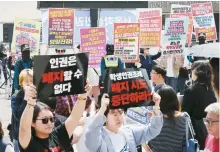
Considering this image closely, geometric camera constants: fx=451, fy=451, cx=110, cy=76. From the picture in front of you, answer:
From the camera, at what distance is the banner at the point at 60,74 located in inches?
138

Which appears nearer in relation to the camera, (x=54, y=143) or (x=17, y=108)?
(x=54, y=143)

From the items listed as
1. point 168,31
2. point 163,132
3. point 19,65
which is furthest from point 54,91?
point 168,31

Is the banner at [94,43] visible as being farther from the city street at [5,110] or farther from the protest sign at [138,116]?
the protest sign at [138,116]

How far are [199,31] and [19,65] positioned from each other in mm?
6646

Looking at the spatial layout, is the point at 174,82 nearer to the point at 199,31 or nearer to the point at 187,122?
the point at 199,31

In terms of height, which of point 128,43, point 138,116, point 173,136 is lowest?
point 138,116

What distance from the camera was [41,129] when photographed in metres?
3.42

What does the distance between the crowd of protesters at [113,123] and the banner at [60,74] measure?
10 cm

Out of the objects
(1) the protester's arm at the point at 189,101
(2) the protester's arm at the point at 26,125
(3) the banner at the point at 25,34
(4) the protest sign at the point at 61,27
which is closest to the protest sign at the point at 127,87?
(2) the protester's arm at the point at 26,125

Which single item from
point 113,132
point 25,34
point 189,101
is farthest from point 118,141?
point 25,34

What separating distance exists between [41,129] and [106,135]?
55 cm

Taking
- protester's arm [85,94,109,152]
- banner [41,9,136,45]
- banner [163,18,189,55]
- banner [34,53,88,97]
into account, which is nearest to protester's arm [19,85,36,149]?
banner [34,53,88,97]

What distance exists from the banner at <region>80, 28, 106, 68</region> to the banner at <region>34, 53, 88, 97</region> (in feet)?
23.4

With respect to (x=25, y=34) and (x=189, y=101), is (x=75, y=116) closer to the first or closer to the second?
(x=189, y=101)
